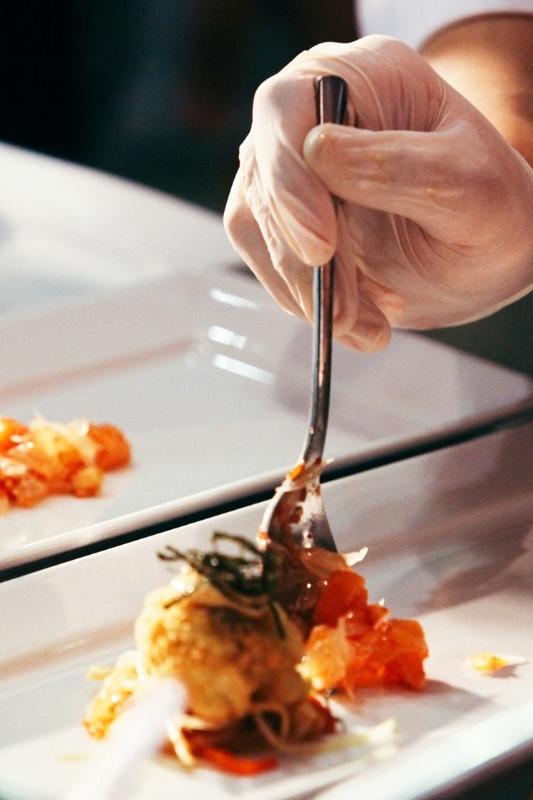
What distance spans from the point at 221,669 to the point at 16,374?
0.74 metres

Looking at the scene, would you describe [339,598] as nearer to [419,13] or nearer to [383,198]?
[383,198]

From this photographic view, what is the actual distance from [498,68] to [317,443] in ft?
1.94

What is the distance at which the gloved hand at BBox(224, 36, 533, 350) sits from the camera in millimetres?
966

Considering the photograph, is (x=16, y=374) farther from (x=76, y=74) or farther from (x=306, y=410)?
(x=76, y=74)

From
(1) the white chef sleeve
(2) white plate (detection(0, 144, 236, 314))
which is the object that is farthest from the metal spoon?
(2) white plate (detection(0, 144, 236, 314))

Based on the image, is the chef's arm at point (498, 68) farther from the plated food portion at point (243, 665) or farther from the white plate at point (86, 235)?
the plated food portion at point (243, 665)

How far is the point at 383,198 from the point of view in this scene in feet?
3.27

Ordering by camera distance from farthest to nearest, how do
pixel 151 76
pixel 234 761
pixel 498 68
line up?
pixel 151 76 < pixel 498 68 < pixel 234 761

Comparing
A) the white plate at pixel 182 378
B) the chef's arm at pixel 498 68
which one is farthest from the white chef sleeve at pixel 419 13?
the white plate at pixel 182 378

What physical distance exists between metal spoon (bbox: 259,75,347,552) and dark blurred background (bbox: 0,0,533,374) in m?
1.23

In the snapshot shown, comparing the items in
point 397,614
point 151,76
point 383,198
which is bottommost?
point 151,76

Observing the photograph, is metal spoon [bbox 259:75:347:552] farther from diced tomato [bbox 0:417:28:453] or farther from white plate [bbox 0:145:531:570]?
diced tomato [bbox 0:417:28:453]

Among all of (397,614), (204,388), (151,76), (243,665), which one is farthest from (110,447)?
(151,76)

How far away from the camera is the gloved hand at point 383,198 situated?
3.17 feet
